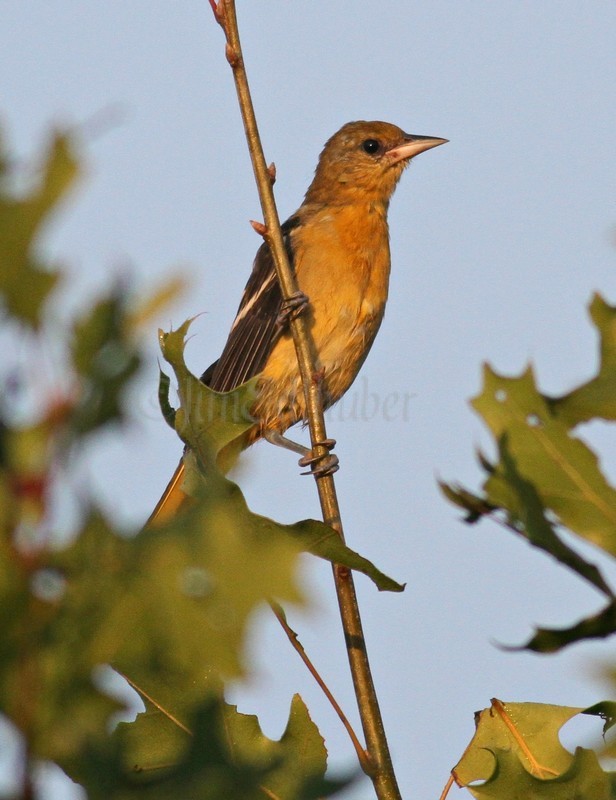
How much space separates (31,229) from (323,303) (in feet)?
15.1

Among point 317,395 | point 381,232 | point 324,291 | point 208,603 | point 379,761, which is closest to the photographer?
point 208,603

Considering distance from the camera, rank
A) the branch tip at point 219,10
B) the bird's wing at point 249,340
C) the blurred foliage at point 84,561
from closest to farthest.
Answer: the blurred foliage at point 84,561
the branch tip at point 219,10
the bird's wing at point 249,340

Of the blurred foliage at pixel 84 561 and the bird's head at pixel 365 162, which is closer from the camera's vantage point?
the blurred foliage at pixel 84 561

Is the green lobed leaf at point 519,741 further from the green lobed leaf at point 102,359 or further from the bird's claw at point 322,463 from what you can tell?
the green lobed leaf at point 102,359

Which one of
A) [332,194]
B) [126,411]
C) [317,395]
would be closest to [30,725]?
[126,411]

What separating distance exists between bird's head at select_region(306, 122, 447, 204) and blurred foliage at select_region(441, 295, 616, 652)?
4.92 meters

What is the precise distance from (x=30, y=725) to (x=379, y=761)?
1.42 metres

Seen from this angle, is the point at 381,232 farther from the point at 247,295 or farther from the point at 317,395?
the point at 317,395

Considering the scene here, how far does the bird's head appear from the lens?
21.5 feet

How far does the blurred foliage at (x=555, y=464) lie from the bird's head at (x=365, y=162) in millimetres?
4916

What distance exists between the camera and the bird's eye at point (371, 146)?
674 cm

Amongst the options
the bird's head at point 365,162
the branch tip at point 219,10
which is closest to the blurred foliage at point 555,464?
the branch tip at point 219,10

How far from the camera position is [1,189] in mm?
1113

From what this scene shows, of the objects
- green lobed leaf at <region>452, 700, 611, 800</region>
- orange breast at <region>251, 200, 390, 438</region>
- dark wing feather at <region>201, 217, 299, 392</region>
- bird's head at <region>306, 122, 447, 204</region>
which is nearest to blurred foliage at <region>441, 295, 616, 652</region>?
green lobed leaf at <region>452, 700, 611, 800</region>
